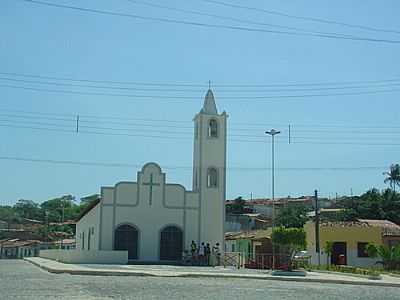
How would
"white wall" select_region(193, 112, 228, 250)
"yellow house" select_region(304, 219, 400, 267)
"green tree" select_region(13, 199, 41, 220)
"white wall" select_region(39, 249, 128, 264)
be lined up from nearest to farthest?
"white wall" select_region(39, 249, 128, 264), "yellow house" select_region(304, 219, 400, 267), "white wall" select_region(193, 112, 228, 250), "green tree" select_region(13, 199, 41, 220)

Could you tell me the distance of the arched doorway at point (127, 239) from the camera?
50.8m

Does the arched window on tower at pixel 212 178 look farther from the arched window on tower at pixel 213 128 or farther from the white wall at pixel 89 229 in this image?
the white wall at pixel 89 229

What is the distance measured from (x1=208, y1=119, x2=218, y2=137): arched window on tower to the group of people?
9.02 metres

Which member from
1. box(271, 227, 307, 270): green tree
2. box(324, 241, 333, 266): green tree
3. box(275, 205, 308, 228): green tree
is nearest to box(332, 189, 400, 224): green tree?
box(275, 205, 308, 228): green tree

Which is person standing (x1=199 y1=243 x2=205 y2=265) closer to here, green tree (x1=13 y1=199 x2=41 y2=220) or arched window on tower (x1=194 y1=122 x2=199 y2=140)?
arched window on tower (x1=194 y1=122 x2=199 y2=140)

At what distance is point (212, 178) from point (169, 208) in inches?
164

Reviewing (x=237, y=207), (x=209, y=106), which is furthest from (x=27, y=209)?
(x=209, y=106)

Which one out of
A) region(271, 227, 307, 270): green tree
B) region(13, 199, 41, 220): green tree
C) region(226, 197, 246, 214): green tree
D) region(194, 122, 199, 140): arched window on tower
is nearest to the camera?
region(271, 227, 307, 270): green tree

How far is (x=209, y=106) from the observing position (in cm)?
5512

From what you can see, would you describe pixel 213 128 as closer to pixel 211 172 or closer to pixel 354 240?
pixel 211 172

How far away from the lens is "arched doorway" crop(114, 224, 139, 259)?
50803mm

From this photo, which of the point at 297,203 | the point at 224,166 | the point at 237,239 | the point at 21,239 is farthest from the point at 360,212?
the point at 297,203

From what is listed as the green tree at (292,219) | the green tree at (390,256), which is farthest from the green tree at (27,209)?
the green tree at (390,256)

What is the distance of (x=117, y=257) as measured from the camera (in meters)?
46.3
